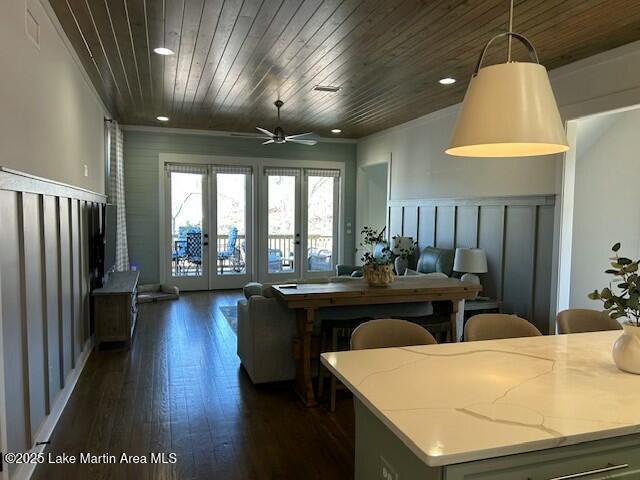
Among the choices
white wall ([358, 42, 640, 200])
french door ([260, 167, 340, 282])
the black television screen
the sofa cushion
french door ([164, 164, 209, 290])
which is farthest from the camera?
french door ([260, 167, 340, 282])

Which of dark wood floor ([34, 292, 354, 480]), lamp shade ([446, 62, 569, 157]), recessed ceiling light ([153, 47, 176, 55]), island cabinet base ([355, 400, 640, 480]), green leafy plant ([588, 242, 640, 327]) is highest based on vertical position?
recessed ceiling light ([153, 47, 176, 55])

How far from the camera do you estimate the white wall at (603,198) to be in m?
4.95

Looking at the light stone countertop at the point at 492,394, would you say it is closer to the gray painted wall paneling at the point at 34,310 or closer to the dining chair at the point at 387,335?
the dining chair at the point at 387,335

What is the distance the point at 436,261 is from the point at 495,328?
3.63 meters

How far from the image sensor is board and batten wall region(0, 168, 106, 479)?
2.25 metres

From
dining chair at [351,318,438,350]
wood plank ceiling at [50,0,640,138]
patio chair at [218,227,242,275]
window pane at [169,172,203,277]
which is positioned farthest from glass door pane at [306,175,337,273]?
dining chair at [351,318,438,350]

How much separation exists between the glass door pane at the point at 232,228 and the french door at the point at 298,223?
0.32m

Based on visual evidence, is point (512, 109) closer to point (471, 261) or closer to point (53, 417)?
point (53, 417)

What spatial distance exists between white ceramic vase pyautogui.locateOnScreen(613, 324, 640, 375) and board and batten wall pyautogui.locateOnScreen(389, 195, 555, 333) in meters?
3.11

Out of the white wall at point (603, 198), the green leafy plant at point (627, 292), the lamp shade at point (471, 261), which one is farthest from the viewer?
the lamp shade at point (471, 261)

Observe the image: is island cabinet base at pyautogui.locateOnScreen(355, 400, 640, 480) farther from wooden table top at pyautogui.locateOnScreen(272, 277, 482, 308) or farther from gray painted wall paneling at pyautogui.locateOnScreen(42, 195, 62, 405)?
gray painted wall paneling at pyautogui.locateOnScreen(42, 195, 62, 405)

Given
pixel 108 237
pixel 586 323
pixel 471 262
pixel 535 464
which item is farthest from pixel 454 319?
pixel 108 237

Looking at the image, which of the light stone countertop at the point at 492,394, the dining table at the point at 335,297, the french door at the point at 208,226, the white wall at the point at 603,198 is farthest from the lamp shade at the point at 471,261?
the french door at the point at 208,226

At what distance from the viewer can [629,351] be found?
Answer: 1.82 m
